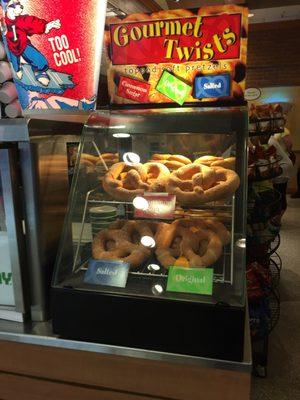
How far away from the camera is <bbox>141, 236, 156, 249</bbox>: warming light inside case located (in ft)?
3.57

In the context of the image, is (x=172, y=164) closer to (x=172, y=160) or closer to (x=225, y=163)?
(x=172, y=160)

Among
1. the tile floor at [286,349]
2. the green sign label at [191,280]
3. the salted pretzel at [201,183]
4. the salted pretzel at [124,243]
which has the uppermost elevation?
the salted pretzel at [201,183]

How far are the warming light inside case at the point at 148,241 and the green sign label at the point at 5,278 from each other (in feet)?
1.37

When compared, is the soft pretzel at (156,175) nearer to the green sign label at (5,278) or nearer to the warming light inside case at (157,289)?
the warming light inside case at (157,289)

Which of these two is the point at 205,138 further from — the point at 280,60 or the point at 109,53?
the point at 280,60

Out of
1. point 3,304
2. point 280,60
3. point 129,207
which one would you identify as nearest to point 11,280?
point 3,304

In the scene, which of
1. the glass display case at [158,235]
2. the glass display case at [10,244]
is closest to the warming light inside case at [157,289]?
the glass display case at [158,235]

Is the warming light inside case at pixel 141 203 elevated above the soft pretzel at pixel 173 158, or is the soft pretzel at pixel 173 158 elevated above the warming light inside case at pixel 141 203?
the soft pretzel at pixel 173 158

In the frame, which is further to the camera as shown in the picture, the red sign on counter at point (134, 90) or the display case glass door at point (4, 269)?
the red sign on counter at point (134, 90)

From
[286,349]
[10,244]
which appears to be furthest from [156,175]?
[286,349]

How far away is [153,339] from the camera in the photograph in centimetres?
92

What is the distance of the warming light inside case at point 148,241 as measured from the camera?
3.57ft

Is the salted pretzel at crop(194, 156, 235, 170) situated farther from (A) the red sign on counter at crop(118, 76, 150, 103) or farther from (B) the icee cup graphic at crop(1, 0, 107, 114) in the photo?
(B) the icee cup graphic at crop(1, 0, 107, 114)

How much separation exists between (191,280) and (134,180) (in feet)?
1.30
